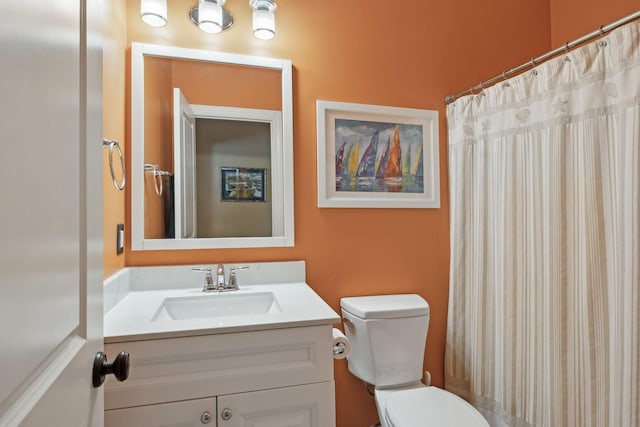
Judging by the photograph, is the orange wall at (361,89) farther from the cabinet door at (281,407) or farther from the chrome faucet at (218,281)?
the cabinet door at (281,407)

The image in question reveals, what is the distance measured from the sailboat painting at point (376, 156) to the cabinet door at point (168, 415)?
0.99 m

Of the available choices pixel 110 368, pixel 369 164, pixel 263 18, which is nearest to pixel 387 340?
pixel 369 164

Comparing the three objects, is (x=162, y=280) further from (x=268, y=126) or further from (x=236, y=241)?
(x=268, y=126)

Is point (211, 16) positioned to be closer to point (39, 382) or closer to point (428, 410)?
point (39, 382)

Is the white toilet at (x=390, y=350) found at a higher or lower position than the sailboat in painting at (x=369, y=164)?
lower

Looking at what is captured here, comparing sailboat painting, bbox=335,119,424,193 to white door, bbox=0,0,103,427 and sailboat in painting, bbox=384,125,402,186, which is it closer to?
sailboat in painting, bbox=384,125,402,186

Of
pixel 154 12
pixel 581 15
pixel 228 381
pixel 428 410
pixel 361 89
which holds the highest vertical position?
pixel 581 15

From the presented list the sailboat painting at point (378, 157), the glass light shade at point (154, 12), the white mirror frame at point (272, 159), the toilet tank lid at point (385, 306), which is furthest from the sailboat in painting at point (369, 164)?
the glass light shade at point (154, 12)

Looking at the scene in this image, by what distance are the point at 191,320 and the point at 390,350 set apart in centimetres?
89

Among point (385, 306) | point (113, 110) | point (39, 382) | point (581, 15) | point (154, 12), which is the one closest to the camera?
point (39, 382)

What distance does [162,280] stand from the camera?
1.52 m

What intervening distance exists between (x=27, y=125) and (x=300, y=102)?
1432mm

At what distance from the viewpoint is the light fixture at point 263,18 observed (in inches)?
64.1

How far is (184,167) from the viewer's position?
1.59 metres
